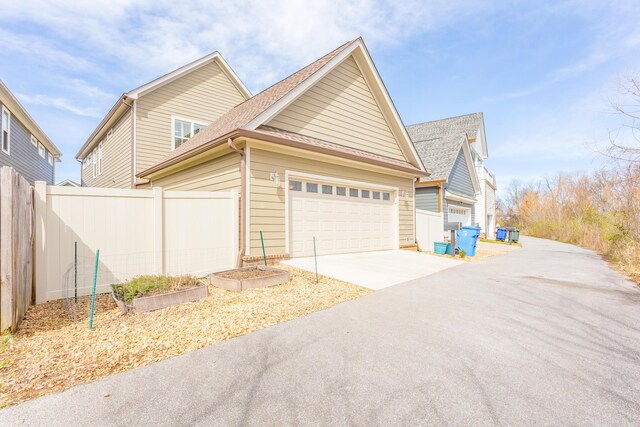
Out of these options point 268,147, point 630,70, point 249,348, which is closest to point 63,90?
point 268,147

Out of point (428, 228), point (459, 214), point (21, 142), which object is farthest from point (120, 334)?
point (459, 214)

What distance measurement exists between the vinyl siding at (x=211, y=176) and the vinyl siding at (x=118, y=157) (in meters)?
3.74

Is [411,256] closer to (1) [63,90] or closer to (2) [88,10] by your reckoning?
(2) [88,10]

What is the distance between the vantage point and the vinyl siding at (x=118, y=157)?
505 inches

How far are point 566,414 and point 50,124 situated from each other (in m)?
25.7

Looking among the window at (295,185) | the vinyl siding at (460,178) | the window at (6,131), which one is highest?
the window at (6,131)

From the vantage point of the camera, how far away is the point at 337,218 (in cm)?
961

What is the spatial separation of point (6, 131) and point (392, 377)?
17813 millimetres

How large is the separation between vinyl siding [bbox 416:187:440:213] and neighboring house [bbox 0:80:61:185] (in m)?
18.9

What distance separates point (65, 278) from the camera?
507 cm

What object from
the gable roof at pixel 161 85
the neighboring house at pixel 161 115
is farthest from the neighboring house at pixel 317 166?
the gable roof at pixel 161 85

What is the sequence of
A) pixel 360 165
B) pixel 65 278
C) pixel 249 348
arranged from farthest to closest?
pixel 360 165 < pixel 65 278 < pixel 249 348

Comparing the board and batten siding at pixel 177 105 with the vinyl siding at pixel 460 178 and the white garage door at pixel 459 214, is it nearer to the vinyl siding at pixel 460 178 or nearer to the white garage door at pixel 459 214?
the vinyl siding at pixel 460 178

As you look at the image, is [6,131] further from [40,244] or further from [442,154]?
[442,154]
